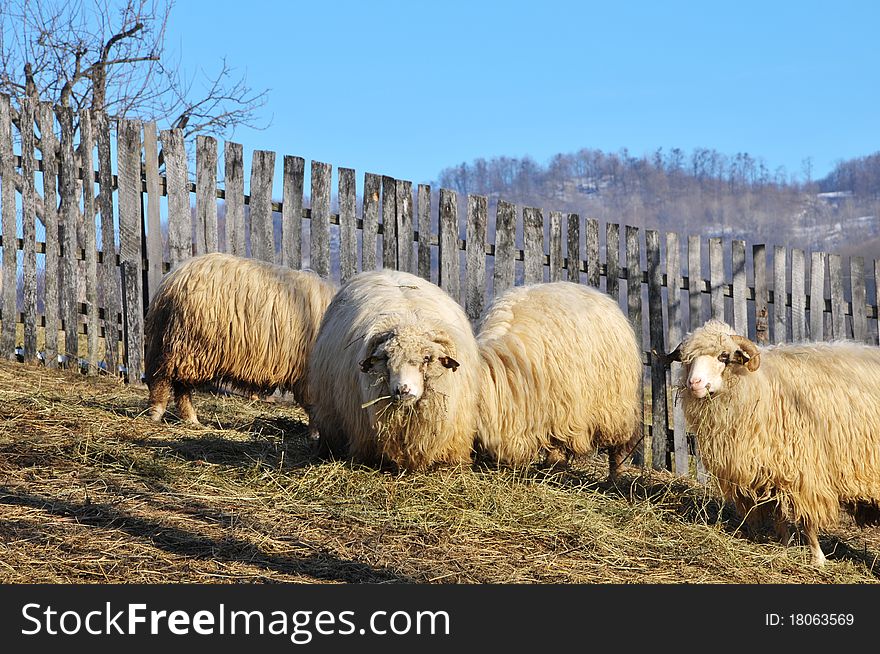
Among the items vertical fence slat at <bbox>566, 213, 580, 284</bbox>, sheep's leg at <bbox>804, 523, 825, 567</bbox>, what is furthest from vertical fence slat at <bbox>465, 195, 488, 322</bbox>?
sheep's leg at <bbox>804, 523, 825, 567</bbox>

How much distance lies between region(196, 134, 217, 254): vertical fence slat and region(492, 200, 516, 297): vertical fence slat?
8.86 ft

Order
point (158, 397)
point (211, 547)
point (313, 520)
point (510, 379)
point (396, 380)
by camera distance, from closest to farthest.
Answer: point (211, 547) < point (313, 520) < point (396, 380) < point (510, 379) < point (158, 397)

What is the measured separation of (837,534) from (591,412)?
6.56ft

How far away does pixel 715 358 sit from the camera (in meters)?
6.03

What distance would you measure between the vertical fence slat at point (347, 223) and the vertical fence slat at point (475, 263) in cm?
109

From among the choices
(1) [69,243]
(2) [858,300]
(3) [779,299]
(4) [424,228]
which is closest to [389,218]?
(4) [424,228]

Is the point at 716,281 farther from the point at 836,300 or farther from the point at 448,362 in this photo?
the point at 448,362

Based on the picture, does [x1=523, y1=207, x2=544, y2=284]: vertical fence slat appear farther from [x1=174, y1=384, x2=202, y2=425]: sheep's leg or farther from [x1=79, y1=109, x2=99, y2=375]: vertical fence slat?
[x1=79, y1=109, x2=99, y2=375]: vertical fence slat

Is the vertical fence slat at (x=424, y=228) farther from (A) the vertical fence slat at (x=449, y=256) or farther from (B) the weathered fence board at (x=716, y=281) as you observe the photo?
(B) the weathered fence board at (x=716, y=281)

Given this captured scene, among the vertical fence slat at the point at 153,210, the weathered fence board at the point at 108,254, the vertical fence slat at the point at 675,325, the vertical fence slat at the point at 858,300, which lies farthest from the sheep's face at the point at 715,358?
the weathered fence board at the point at 108,254

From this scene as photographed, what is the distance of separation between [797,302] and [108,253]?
6.84 meters

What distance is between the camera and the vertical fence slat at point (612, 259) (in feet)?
30.7

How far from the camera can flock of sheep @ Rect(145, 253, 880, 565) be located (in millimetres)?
6031

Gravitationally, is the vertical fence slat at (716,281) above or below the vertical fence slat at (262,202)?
below
